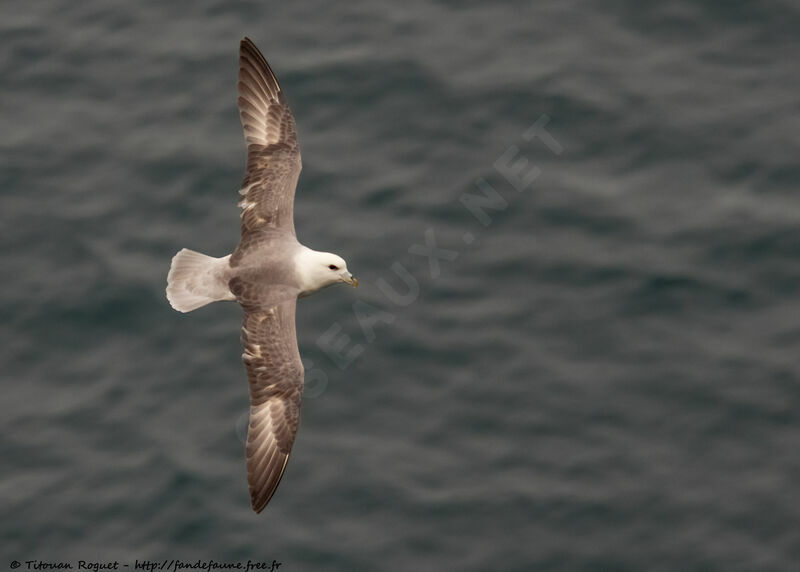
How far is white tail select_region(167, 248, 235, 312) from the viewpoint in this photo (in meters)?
17.3

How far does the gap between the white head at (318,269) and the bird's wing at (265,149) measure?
0.68 m

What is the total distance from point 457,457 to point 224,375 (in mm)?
3026

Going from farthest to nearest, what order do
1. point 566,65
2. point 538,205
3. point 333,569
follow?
1. point 566,65
2. point 538,205
3. point 333,569

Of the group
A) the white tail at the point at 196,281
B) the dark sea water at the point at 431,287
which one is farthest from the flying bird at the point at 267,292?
the dark sea water at the point at 431,287

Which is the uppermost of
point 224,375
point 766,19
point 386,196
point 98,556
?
point 766,19

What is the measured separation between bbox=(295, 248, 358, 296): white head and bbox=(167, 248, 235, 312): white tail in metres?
0.83

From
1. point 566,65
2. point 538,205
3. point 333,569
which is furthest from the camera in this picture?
point 566,65

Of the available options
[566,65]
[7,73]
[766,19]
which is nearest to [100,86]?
[7,73]

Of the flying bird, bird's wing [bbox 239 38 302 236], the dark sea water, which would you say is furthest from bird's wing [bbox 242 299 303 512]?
the dark sea water

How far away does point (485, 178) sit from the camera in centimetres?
2148

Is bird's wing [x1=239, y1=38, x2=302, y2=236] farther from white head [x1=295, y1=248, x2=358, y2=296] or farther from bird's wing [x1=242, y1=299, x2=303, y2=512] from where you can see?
bird's wing [x1=242, y1=299, x2=303, y2=512]

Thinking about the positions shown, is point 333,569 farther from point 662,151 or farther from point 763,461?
point 662,151

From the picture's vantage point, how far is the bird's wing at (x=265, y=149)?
17547mm

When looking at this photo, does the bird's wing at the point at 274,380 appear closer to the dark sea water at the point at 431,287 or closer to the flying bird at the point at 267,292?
the flying bird at the point at 267,292
